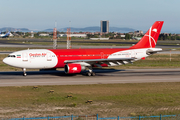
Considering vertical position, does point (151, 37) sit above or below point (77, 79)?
above

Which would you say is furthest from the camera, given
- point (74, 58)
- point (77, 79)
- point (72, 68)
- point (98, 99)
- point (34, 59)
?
point (74, 58)

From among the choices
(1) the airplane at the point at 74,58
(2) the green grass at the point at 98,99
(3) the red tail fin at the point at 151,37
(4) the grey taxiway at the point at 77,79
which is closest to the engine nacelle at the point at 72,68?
(1) the airplane at the point at 74,58

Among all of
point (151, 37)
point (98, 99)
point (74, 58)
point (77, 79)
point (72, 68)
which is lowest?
point (77, 79)

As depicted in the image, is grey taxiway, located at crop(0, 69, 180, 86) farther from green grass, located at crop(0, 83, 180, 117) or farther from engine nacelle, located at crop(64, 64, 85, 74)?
green grass, located at crop(0, 83, 180, 117)

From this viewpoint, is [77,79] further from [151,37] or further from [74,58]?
[151,37]

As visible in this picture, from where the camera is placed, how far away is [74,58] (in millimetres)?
44500

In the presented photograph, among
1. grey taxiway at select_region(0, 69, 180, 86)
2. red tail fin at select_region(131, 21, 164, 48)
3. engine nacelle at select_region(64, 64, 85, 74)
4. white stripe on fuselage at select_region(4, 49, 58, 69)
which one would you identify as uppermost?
red tail fin at select_region(131, 21, 164, 48)

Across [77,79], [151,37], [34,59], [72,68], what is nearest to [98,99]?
[77,79]

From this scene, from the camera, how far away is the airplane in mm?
41906

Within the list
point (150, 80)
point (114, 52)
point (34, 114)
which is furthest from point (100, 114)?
point (114, 52)

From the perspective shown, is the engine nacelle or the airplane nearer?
the engine nacelle

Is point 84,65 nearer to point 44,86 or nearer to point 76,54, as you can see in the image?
point 76,54

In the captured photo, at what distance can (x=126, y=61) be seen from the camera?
46.9 m

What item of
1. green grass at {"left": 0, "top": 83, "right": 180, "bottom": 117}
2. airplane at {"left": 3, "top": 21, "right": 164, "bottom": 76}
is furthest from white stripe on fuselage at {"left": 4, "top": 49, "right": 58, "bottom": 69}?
green grass at {"left": 0, "top": 83, "right": 180, "bottom": 117}
